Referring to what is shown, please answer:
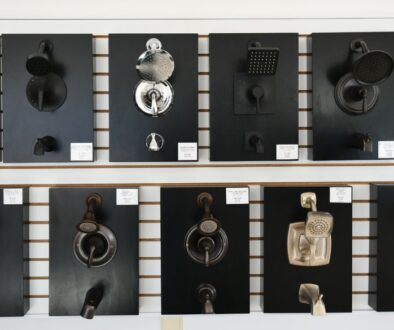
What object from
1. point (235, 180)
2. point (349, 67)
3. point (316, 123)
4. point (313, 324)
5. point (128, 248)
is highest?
point (349, 67)

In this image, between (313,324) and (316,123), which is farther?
(313,324)

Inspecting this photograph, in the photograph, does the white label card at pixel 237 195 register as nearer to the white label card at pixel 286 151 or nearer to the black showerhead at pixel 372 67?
the white label card at pixel 286 151

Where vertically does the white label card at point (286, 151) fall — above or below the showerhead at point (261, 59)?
below

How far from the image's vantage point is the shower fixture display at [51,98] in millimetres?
1324

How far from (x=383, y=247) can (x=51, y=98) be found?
141 centimetres

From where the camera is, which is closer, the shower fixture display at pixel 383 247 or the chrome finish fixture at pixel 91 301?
the chrome finish fixture at pixel 91 301

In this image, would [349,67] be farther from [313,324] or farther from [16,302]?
[16,302]

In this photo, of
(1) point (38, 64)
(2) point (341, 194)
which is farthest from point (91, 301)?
(2) point (341, 194)

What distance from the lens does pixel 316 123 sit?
1.35 m

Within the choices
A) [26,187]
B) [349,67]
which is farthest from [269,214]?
[26,187]

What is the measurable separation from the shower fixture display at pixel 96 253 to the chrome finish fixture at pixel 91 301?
0.02 meters

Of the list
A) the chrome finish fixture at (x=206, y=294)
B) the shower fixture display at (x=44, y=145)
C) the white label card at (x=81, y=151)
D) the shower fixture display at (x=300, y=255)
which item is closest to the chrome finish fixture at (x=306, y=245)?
the shower fixture display at (x=300, y=255)

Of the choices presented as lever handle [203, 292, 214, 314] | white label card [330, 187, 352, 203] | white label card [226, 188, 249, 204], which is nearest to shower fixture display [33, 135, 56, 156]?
white label card [226, 188, 249, 204]
